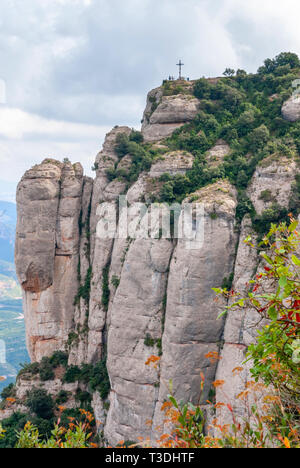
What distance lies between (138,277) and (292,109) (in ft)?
59.1

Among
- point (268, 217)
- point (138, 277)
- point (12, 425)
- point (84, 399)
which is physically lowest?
point (12, 425)

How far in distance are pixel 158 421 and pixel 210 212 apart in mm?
14654

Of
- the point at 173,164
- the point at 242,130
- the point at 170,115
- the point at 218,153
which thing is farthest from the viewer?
the point at 170,115

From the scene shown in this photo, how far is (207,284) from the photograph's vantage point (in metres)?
28.3

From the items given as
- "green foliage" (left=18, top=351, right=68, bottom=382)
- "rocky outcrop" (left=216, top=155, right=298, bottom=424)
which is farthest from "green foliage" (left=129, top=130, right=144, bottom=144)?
"green foliage" (left=18, top=351, right=68, bottom=382)

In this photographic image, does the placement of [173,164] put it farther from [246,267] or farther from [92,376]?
[92,376]

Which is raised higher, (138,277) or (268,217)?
(268,217)

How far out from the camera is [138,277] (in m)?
30.9

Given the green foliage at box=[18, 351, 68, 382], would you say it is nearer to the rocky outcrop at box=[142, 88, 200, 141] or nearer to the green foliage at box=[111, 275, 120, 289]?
the green foliage at box=[111, 275, 120, 289]

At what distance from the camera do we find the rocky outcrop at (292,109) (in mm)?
32938

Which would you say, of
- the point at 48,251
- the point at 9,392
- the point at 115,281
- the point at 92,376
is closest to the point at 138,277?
the point at 115,281

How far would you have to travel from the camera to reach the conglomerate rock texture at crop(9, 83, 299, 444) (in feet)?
92.9

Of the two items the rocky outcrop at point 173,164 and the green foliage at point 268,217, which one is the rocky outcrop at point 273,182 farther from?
the rocky outcrop at point 173,164
